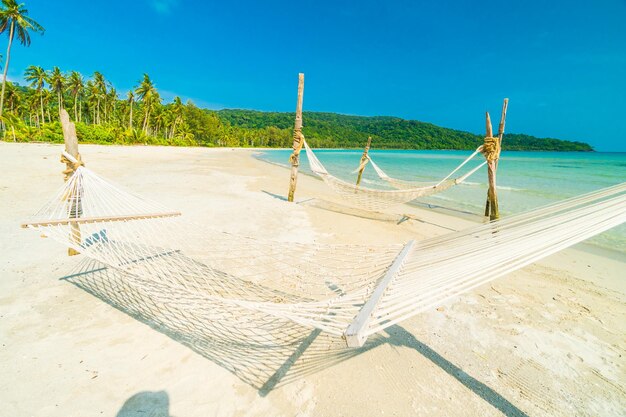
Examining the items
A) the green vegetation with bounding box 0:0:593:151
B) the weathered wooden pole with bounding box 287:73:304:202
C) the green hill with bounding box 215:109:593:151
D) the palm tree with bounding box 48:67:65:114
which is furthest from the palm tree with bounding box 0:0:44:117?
the green hill with bounding box 215:109:593:151

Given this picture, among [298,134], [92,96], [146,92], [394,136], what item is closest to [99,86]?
Answer: [92,96]

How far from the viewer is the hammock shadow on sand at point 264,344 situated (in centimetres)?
158

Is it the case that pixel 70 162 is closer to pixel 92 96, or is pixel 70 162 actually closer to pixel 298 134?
pixel 298 134

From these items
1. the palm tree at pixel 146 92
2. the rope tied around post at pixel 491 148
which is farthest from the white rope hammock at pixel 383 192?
the palm tree at pixel 146 92

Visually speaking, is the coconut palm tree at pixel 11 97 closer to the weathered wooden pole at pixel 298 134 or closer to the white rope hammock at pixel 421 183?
the weathered wooden pole at pixel 298 134

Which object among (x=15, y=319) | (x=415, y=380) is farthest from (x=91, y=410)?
(x=415, y=380)

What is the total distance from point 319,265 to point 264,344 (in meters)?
0.87

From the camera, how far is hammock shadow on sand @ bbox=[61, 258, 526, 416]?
5.17ft

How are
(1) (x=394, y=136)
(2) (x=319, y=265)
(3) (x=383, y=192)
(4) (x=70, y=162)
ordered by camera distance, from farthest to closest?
(1) (x=394, y=136)
(3) (x=383, y=192)
(4) (x=70, y=162)
(2) (x=319, y=265)

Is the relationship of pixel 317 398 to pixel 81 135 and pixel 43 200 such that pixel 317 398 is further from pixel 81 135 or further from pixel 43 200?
pixel 81 135

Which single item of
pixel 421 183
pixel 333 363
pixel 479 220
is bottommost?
pixel 333 363

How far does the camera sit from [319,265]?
2498 millimetres

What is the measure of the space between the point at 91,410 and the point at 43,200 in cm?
510

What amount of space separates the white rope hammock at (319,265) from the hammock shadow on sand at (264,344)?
0.06 metres
